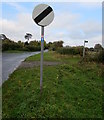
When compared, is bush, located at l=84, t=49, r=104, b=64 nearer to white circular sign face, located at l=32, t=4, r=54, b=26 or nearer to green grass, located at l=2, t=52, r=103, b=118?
green grass, located at l=2, t=52, r=103, b=118

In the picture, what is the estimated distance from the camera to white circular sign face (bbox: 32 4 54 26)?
4.32m

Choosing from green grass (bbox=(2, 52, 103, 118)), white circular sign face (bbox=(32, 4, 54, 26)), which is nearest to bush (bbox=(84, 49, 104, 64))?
green grass (bbox=(2, 52, 103, 118))

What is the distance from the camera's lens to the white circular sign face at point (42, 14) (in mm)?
4316

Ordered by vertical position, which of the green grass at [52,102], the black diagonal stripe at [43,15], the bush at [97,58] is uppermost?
the black diagonal stripe at [43,15]

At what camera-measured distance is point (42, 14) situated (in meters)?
4.34

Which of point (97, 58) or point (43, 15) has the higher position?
point (43, 15)

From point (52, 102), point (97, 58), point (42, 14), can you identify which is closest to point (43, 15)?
point (42, 14)

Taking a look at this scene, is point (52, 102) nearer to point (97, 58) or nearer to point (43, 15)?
point (43, 15)

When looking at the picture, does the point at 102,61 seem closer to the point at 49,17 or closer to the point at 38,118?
the point at 49,17

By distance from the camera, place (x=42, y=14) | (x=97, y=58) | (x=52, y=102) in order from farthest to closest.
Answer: (x=97, y=58) < (x=42, y=14) < (x=52, y=102)

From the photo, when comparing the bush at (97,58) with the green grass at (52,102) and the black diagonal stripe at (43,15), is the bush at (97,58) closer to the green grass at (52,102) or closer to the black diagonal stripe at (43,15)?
the green grass at (52,102)

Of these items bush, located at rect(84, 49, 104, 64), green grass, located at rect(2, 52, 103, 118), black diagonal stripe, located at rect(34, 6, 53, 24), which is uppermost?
black diagonal stripe, located at rect(34, 6, 53, 24)

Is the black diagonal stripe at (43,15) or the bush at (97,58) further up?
the black diagonal stripe at (43,15)

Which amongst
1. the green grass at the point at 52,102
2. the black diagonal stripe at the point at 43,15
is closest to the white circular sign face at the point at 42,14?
the black diagonal stripe at the point at 43,15
